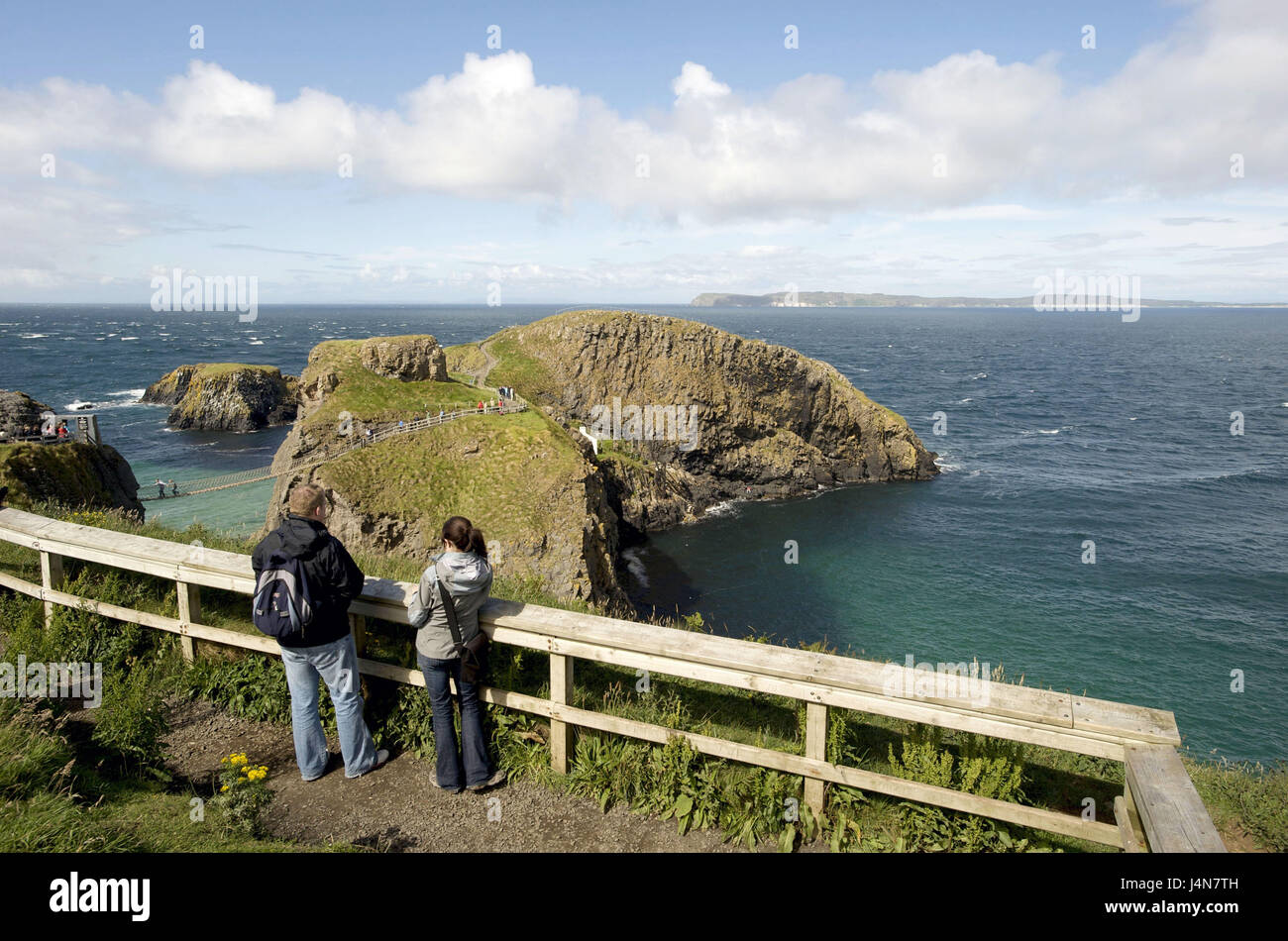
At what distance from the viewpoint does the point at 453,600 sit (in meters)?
6.07

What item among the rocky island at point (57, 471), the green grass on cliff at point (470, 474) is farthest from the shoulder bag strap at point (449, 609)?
the green grass on cliff at point (470, 474)

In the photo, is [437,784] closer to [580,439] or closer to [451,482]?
[451,482]

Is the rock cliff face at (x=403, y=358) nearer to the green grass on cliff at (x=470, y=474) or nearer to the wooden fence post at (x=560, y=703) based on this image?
the green grass on cliff at (x=470, y=474)

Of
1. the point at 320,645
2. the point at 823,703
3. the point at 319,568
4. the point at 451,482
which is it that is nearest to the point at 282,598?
the point at 319,568

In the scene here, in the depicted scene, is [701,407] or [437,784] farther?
[701,407]

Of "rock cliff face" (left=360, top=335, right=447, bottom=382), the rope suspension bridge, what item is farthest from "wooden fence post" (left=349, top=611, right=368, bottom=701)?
"rock cliff face" (left=360, top=335, right=447, bottom=382)

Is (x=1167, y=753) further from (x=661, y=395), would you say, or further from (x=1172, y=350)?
(x=1172, y=350)

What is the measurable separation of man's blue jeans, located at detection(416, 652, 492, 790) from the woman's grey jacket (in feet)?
0.49

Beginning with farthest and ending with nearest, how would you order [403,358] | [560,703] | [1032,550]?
[1032,550] < [403,358] < [560,703]

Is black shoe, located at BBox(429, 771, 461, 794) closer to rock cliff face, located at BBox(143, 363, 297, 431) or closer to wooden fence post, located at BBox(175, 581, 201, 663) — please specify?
wooden fence post, located at BBox(175, 581, 201, 663)

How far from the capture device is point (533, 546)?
30344 millimetres

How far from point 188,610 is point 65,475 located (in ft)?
45.2

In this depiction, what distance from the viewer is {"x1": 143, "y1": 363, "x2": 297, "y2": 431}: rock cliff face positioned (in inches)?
3063

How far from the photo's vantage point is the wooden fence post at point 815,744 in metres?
5.54
